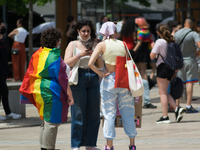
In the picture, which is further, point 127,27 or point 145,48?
point 145,48

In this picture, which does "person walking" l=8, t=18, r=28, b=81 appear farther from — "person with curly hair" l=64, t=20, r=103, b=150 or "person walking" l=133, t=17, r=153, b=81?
"person with curly hair" l=64, t=20, r=103, b=150

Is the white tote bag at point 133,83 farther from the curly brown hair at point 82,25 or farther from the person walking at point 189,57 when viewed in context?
the person walking at point 189,57

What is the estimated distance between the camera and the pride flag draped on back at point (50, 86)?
16.6 ft

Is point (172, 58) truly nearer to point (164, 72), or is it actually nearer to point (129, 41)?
point (164, 72)

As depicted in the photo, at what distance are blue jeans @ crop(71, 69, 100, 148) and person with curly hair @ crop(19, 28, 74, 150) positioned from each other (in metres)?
0.38

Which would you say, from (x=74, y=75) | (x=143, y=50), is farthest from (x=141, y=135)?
(x=143, y=50)

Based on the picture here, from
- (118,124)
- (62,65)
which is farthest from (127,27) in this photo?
(62,65)

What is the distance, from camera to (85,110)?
18.3 feet

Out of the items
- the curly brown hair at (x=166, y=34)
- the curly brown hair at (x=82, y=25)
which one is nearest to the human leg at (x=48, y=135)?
the curly brown hair at (x=82, y=25)

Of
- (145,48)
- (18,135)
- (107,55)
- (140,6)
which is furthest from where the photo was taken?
(140,6)

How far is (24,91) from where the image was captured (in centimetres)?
521

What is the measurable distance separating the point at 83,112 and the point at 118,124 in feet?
2.12

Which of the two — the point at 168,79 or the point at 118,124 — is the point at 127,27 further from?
the point at 118,124

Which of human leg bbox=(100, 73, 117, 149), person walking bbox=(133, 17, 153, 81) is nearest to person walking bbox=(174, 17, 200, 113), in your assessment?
person walking bbox=(133, 17, 153, 81)
